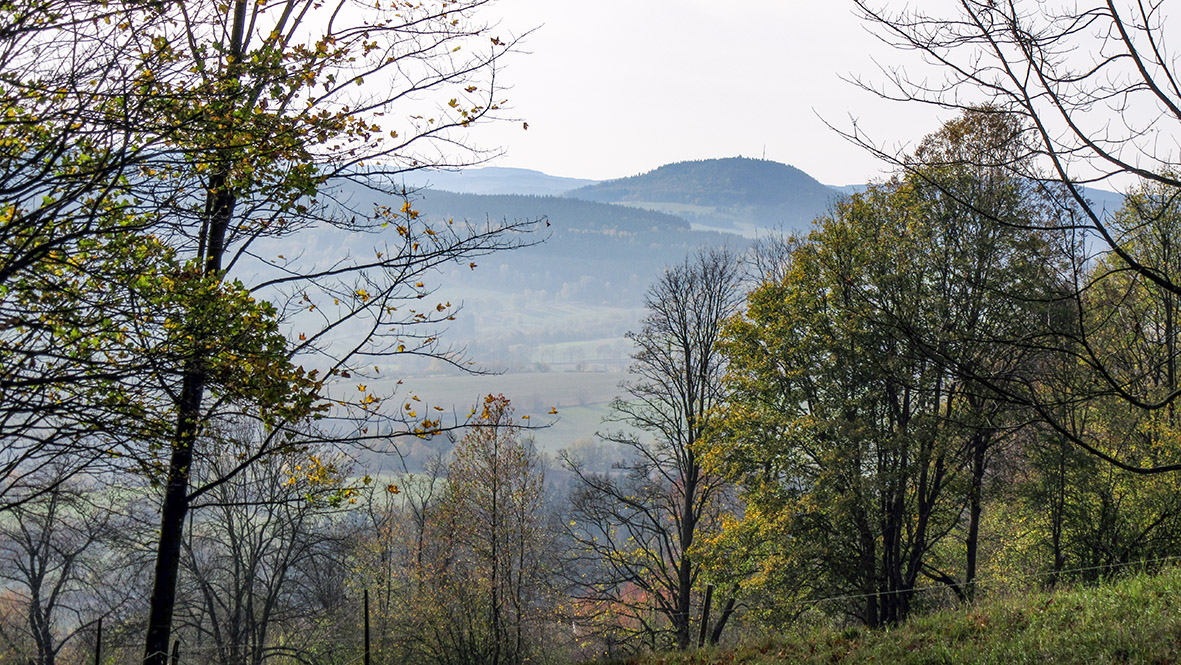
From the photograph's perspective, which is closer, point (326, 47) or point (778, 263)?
point (326, 47)

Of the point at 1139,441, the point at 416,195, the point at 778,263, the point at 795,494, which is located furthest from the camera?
the point at 778,263

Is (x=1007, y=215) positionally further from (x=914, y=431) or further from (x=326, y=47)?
(x=326, y=47)

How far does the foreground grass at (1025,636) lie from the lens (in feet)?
21.3

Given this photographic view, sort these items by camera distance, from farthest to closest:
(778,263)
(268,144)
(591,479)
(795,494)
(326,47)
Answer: (778,263)
(591,479)
(795,494)
(326,47)
(268,144)

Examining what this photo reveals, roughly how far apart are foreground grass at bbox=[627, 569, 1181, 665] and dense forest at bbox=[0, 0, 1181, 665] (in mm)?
1098

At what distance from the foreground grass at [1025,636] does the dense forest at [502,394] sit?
43.2 inches

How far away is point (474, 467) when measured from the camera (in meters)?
19.8

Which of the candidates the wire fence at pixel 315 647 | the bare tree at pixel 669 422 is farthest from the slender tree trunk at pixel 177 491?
the bare tree at pixel 669 422

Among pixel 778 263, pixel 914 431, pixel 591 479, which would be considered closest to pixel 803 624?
pixel 914 431

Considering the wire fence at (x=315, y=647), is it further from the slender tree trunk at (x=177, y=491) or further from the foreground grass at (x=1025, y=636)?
the slender tree trunk at (x=177, y=491)

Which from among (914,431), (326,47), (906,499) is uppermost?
(326,47)

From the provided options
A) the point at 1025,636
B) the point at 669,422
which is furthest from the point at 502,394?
the point at 1025,636

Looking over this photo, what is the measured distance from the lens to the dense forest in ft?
16.3

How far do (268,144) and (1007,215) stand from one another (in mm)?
11620
